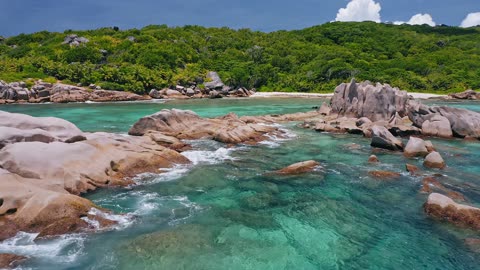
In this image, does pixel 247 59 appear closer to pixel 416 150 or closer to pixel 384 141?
pixel 384 141

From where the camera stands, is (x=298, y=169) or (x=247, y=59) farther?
(x=247, y=59)

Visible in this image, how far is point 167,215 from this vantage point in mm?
13320

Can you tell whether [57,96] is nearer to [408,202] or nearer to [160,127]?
[160,127]

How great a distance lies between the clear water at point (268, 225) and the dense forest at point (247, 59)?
71.4 meters

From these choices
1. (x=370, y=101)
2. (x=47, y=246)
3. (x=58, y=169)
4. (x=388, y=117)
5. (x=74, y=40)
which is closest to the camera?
(x=47, y=246)

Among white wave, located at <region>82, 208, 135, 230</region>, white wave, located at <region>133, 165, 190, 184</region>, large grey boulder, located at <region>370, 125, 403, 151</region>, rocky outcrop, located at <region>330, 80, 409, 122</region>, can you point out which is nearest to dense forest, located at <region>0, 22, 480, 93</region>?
rocky outcrop, located at <region>330, 80, 409, 122</region>

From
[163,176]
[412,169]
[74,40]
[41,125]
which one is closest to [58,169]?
[163,176]

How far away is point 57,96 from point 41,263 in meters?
68.6

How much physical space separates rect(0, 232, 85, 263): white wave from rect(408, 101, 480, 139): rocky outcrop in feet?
100

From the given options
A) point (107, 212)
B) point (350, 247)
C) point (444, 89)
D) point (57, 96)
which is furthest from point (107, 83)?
point (444, 89)

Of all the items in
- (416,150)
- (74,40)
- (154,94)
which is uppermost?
(74,40)

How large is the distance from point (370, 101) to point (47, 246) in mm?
34088

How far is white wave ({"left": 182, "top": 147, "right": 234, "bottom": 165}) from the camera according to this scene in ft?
70.4

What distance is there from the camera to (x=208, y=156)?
22.7 metres
